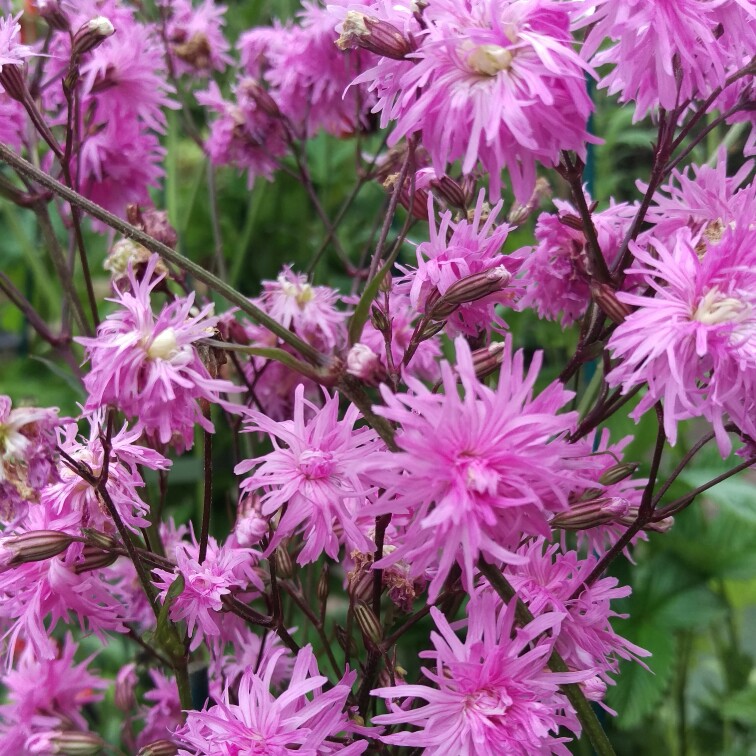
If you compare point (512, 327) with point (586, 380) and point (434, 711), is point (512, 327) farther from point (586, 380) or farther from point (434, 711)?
point (434, 711)

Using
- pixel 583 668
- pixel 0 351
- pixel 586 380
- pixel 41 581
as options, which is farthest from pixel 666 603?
pixel 0 351

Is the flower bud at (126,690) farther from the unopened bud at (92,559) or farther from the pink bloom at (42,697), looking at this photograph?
the unopened bud at (92,559)

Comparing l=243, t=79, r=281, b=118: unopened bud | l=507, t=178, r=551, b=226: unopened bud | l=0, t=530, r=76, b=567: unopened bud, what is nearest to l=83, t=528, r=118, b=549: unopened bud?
l=0, t=530, r=76, b=567: unopened bud

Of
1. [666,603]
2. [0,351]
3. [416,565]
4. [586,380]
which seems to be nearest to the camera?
[416,565]

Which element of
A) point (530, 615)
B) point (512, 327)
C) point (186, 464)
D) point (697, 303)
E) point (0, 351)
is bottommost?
point (0, 351)

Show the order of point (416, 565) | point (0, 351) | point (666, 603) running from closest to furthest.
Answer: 1. point (416, 565)
2. point (666, 603)
3. point (0, 351)

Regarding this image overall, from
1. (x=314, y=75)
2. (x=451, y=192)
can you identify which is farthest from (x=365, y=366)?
(x=314, y=75)
